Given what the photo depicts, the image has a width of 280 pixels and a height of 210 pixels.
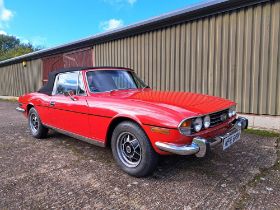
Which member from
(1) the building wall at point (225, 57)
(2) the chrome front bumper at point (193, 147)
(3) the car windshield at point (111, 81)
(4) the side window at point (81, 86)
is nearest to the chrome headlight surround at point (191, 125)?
(2) the chrome front bumper at point (193, 147)

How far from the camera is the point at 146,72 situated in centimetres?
862

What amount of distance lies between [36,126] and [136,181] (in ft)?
10.8

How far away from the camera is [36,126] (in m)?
5.71

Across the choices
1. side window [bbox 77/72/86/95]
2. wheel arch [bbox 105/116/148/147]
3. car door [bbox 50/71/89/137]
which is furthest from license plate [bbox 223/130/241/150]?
side window [bbox 77/72/86/95]

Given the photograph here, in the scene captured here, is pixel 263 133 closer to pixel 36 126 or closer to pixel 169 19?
pixel 169 19

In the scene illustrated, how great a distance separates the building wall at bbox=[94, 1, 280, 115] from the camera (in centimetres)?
578

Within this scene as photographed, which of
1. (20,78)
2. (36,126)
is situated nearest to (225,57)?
(36,126)

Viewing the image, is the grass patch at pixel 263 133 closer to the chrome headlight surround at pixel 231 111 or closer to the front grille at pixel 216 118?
the chrome headlight surround at pixel 231 111

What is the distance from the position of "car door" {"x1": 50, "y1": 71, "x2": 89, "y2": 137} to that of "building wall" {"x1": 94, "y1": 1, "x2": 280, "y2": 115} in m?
3.78

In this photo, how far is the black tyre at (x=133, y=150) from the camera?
3.23 meters

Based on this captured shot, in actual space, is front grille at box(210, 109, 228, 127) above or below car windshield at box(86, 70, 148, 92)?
below

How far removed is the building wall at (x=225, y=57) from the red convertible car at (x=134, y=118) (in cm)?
248

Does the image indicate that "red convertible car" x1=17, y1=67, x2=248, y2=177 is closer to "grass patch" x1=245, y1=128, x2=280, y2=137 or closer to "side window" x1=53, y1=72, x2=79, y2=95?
"side window" x1=53, y1=72, x2=79, y2=95

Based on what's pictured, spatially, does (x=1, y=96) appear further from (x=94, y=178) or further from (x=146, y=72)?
(x=94, y=178)
